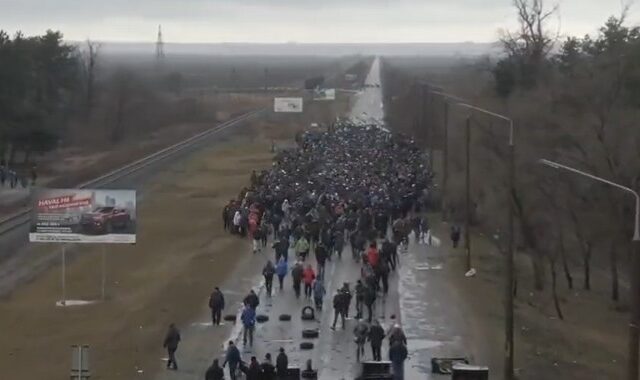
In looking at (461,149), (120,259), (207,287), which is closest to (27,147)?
(461,149)

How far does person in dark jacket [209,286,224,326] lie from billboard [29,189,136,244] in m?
4.93

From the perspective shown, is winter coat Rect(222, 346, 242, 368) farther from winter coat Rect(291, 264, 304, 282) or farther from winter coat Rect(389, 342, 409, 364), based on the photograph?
winter coat Rect(291, 264, 304, 282)

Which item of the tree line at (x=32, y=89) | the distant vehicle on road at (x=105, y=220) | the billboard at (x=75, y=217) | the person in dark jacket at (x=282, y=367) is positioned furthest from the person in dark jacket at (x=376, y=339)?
the tree line at (x=32, y=89)

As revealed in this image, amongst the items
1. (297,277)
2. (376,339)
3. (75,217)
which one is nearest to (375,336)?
(376,339)

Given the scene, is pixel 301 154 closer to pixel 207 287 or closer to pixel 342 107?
pixel 207 287

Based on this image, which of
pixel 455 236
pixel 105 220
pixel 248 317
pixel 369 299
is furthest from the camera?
pixel 455 236

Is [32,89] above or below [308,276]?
above

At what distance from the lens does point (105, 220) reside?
33.4m

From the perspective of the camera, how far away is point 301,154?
6619 centimetres

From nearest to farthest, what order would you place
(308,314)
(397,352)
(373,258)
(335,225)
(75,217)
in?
1. (397,352)
2. (308,314)
3. (373,258)
4. (75,217)
5. (335,225)

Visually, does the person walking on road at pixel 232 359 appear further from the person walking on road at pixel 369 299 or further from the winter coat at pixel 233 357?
the person walking on road at pixel 369 299

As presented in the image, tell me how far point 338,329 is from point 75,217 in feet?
29.6

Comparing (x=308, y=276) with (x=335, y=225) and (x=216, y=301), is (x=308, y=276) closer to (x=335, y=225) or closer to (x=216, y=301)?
(x=216, y=301)

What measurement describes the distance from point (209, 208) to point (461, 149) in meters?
12.5
